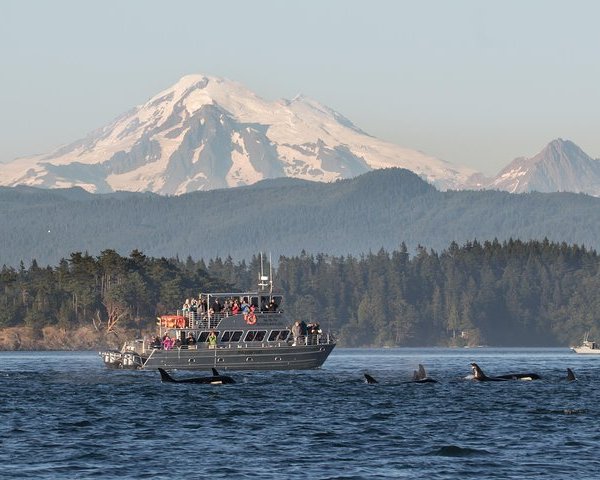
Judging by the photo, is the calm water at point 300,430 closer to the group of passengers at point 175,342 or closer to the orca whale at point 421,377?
the orca whale at point 421,377

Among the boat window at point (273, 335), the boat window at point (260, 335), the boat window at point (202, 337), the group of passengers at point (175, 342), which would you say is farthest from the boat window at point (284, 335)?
the group of passengers at point (175, 342)

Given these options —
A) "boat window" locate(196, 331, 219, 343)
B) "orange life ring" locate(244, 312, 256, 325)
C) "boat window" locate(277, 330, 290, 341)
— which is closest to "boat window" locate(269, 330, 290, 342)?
"boat window" locate(277, 330, 290, 341)

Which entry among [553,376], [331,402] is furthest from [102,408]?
[553,376]

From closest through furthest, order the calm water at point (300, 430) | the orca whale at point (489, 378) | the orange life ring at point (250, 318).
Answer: the calm water at point (300, 430), the orca whale at point (489, 378), the orange life ring at point (250, 318)

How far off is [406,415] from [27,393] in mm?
37184

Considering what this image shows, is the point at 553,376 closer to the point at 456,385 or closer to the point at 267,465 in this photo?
the point at 456,385

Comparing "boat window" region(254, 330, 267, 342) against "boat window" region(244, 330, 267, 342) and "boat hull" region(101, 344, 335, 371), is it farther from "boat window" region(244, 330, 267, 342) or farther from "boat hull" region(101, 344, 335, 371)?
"boat hull" region(101, 344, 335, 371)

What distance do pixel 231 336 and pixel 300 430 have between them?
62.6 metres

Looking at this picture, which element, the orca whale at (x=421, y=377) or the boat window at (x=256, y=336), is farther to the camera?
the boat window at (x=256, y=336)

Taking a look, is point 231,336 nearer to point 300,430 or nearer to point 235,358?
point 235,358

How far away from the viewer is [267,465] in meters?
73.6

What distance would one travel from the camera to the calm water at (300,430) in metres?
72.6

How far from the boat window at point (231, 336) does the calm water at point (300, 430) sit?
12870 millimetres

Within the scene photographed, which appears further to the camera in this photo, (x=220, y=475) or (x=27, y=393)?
(x=27, y=393)
